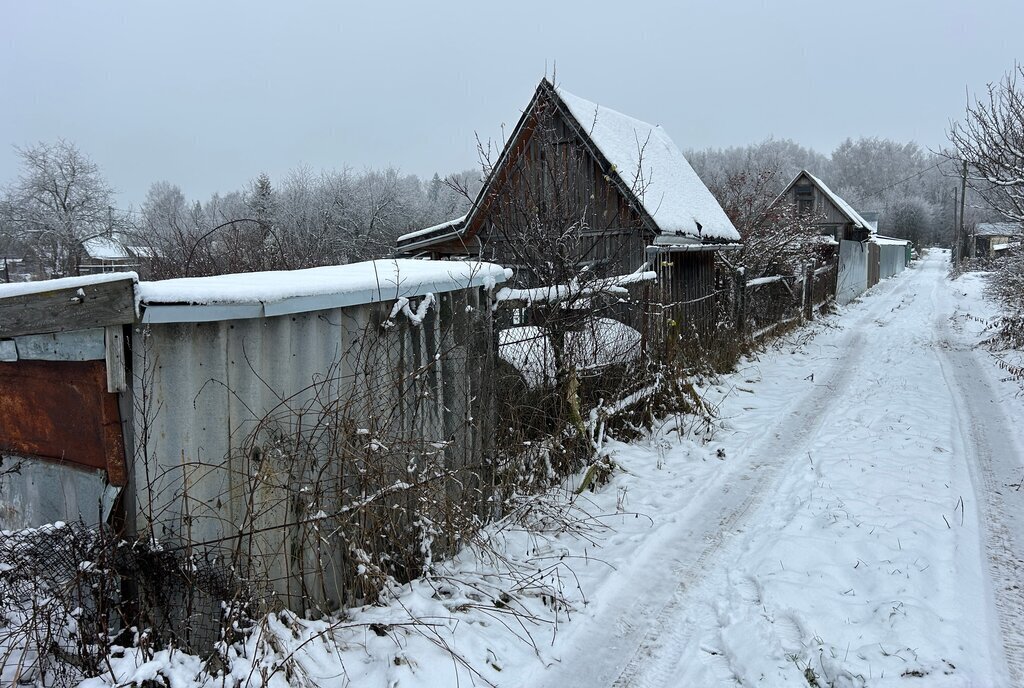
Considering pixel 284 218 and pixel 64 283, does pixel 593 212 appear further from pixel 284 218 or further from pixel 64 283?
pixel 284 218

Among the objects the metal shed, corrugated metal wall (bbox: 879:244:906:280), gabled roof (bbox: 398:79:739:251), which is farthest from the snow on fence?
corrugated metal wall (bbox: 879:244:906:280)

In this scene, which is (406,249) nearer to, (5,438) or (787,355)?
(787,355)

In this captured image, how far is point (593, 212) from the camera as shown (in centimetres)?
1219

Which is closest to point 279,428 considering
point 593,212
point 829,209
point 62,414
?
point 62,414

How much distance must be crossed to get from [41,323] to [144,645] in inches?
58.4

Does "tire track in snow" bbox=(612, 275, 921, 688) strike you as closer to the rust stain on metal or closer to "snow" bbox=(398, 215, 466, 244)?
the rust stain on metal

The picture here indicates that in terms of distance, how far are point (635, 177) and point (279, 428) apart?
772cm

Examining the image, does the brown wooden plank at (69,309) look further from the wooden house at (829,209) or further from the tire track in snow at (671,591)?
the wooden house at (829,209)

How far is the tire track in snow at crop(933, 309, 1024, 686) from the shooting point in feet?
12.2

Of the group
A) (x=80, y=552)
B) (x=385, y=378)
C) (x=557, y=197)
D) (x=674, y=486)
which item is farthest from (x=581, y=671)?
(x=557, y=197)

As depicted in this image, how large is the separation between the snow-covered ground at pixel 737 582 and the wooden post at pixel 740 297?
5394mm

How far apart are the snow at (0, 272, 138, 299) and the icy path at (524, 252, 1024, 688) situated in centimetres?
259

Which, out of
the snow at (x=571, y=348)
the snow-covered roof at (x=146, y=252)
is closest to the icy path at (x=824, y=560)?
the snow at (x=571, y=348)

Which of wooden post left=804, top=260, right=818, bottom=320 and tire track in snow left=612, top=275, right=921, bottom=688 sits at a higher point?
wooden post left=804, top=260, right=818, bottom=320
